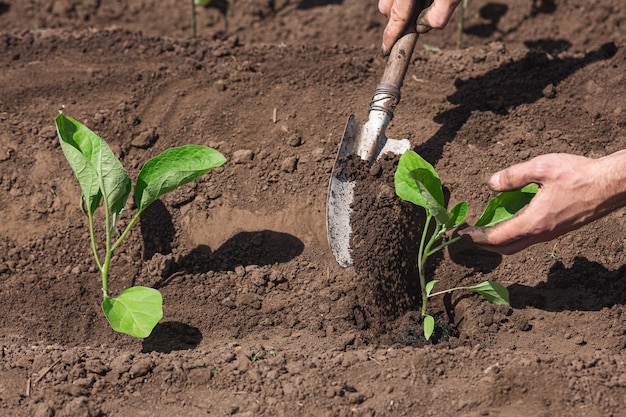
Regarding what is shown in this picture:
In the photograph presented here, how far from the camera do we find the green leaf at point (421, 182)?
9.44 ft

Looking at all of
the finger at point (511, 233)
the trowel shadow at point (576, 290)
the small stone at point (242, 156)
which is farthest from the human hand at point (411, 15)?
the trowel shadow at point (576, 290)

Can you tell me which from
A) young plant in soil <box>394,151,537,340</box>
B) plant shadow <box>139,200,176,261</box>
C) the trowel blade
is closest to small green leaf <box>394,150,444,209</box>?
young plant in soil <box>394,151,537,340</box>

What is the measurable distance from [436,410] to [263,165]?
1.63m

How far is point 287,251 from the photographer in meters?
3.53

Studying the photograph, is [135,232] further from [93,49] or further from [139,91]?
[93,49]

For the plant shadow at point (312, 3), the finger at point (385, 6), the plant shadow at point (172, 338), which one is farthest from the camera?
the plant shadow at point (312, 3)

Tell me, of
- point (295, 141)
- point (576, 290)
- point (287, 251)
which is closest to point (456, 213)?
point (576, 290)

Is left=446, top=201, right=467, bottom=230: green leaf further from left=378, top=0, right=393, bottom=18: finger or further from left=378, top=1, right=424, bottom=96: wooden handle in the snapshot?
left=378, top=0, right=393, bottom=18: finger

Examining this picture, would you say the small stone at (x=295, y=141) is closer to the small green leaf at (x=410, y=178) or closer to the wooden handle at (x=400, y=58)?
the wooden handle at (x=400, y=58)

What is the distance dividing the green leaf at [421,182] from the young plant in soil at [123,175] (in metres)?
0.70

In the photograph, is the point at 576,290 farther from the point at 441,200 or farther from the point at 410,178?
the point at 410,178

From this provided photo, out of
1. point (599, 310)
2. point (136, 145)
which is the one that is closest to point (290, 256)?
point (136, 145)

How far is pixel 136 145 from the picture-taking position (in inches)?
154

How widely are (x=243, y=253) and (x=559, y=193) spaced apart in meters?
1.46
